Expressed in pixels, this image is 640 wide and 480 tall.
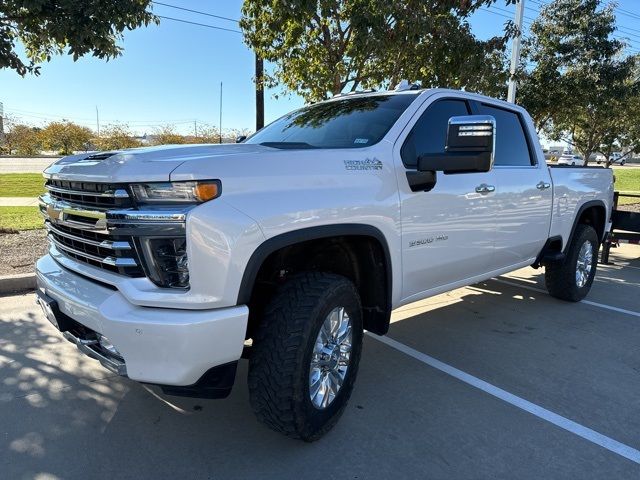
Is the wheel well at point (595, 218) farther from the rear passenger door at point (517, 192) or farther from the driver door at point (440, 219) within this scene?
the driver door at point (440, 219)

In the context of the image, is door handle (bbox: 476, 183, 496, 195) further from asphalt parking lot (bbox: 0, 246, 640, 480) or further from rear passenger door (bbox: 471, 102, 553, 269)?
asphalt parking lot (bbox: 0, 246, 640, 480)

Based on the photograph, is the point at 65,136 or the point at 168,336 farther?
the point at 65,136

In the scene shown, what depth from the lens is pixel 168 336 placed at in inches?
85.4

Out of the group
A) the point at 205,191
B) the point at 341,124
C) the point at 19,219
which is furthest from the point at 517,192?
the point at 19,219

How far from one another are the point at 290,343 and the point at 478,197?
208cm

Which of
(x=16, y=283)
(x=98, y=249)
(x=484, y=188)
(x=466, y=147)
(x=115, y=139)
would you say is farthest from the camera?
(x=115, y=139)

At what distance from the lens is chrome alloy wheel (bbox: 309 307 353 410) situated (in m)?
2.77

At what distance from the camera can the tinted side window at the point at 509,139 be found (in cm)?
449

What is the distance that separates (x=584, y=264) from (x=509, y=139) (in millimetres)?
2122

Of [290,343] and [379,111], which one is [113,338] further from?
[379,111]

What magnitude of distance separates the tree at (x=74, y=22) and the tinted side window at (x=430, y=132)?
3552mm

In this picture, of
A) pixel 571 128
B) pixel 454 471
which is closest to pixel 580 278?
pixel 454 471

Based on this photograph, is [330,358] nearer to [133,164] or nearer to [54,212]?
[133,164]

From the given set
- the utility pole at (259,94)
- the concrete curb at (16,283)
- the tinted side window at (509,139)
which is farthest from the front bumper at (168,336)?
the utility pole at (259,94)
